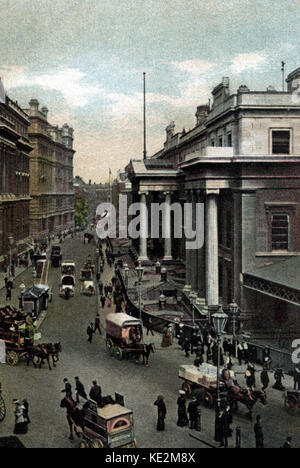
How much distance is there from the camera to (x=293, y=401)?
19.6 metres

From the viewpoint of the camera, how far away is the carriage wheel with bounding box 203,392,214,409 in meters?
19.6

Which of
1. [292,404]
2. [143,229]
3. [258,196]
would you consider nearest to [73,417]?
[292,404]

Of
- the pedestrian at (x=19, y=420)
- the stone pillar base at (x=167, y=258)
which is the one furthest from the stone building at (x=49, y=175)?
the pedestrian at (x=19, y=420)

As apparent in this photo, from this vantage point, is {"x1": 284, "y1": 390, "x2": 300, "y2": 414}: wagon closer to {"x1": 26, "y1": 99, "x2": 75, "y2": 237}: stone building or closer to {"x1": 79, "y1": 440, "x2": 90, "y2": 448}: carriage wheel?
{"x1": 79, "y1": 440, "x2": 90, "y2": 448}: carriage wheel

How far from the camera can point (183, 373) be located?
67.9ft

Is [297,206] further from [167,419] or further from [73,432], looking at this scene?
[73,432]

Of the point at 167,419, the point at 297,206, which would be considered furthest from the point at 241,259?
the point at 167,419

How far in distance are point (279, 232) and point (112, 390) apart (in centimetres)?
1525

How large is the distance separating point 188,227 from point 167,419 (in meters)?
22.6

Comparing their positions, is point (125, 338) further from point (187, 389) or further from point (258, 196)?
point (258, 196)

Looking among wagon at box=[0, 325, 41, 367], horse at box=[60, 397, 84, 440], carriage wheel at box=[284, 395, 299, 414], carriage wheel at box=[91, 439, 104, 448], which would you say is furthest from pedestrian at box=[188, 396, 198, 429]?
wagon at box=[0, 325, 41, 367]

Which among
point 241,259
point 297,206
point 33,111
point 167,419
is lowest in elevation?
point 167,419

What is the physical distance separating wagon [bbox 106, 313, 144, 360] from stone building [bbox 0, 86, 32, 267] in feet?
75.1

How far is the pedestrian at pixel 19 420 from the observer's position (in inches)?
682
